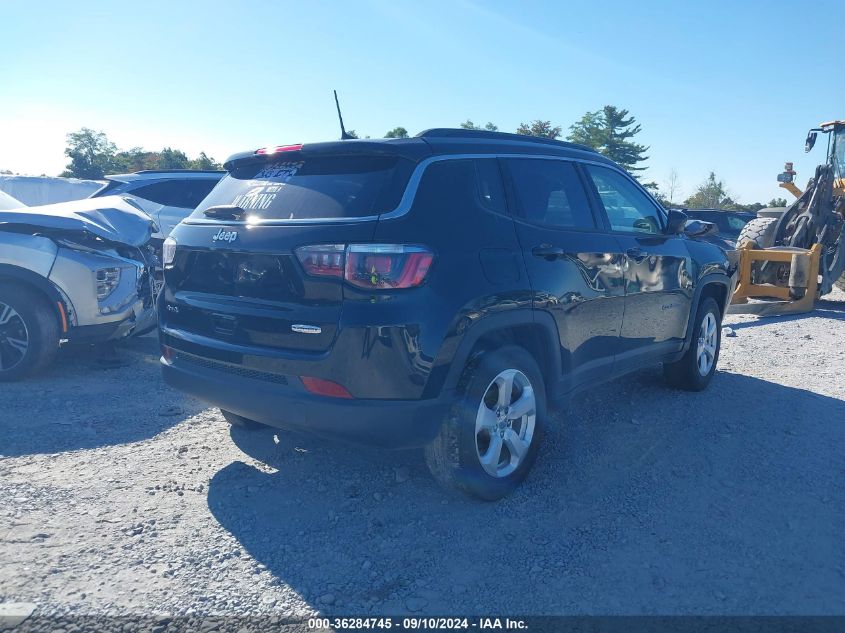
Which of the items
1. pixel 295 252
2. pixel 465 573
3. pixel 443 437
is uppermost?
pixel 295 252

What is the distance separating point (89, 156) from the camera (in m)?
47.1

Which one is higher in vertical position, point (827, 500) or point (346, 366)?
point (346, 366)

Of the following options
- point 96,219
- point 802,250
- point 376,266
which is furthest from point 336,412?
point 802,250

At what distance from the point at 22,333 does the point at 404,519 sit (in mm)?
4012

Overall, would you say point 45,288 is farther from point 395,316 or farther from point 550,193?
point 550,193

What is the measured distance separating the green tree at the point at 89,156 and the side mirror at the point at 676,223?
1809 inches

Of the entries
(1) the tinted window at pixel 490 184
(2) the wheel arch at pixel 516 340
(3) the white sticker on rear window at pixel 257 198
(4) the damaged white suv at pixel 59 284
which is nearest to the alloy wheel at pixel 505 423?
(2) the wheel arch at pixel 516 340

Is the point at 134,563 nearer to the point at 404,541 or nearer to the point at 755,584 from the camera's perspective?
the point at 404,541

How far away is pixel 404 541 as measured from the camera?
334 cm

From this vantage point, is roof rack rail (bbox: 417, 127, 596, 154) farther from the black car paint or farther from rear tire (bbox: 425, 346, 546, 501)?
rear tire (bbox: 425, 346, 546, 501)

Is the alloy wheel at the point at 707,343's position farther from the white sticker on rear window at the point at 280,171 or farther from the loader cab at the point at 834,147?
the loader cab at the point at 834,147

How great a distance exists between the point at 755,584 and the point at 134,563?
8.92 ft

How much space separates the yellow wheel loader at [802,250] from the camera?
411 inches

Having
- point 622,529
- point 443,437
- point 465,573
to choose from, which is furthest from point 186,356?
point 622,529
